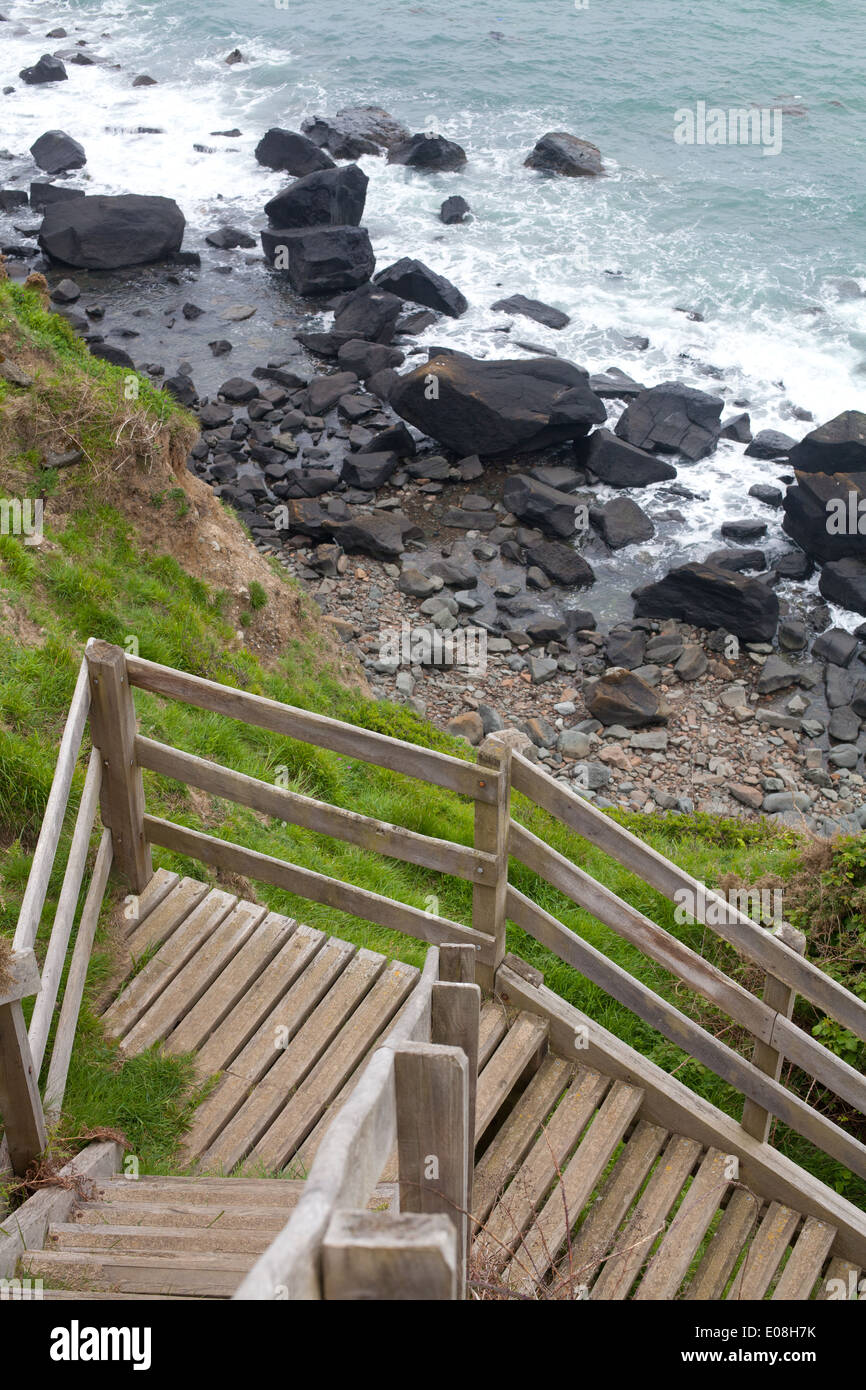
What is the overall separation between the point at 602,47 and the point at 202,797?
46.5 m

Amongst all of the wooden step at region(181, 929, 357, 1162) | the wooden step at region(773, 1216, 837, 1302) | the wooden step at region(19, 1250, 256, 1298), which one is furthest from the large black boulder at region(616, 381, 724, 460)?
the wooden step at region(19, 1250, 256, 1298)

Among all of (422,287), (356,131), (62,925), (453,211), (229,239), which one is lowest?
(422,287)

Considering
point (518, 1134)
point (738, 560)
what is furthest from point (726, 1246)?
point (738, 560)

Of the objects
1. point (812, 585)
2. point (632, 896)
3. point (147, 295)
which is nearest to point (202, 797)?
point (632, 896)

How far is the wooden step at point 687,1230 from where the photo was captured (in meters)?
5.22

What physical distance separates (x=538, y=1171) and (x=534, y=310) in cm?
2555

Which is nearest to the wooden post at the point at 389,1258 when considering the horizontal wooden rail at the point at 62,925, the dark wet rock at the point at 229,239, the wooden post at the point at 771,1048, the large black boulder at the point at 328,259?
the horizontal wooden rail at the point at 62,925

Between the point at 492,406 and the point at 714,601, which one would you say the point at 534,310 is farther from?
the point at 714,601

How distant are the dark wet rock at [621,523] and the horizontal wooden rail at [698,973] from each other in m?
15.9

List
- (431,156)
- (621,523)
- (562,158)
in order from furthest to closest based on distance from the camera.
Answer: (562,158) → (431,156) → (621,523)

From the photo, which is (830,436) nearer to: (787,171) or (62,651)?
(62,651)

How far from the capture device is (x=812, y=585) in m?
20.5

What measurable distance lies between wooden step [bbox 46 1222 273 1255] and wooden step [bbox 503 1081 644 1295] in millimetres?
1296

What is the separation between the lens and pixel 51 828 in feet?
16.8
